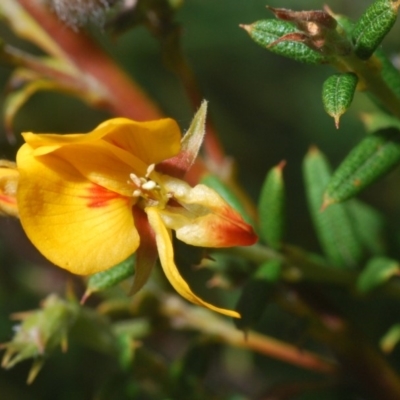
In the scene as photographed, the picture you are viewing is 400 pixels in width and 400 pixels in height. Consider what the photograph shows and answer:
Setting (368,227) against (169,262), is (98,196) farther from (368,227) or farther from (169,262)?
(368,227)

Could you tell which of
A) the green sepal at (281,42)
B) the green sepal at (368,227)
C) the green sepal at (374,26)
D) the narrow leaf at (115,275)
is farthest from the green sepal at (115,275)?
the green sepal at (368,227)

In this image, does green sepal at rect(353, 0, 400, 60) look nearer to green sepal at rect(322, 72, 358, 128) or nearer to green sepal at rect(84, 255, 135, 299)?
green sepal at rect(322, 72, 358, 128)

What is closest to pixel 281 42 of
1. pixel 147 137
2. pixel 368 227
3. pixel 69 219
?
pixel 147 137

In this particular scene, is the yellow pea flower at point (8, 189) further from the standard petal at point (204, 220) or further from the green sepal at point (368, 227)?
the green sepal at point (368, 227)

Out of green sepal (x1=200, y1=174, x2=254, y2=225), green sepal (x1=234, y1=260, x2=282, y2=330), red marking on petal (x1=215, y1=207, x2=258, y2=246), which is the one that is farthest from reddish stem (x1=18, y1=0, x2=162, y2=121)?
red marking on petal (x1=215, y1=207, x2=258, y2=246)

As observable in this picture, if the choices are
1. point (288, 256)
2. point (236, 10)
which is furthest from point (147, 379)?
point (236, 10)
